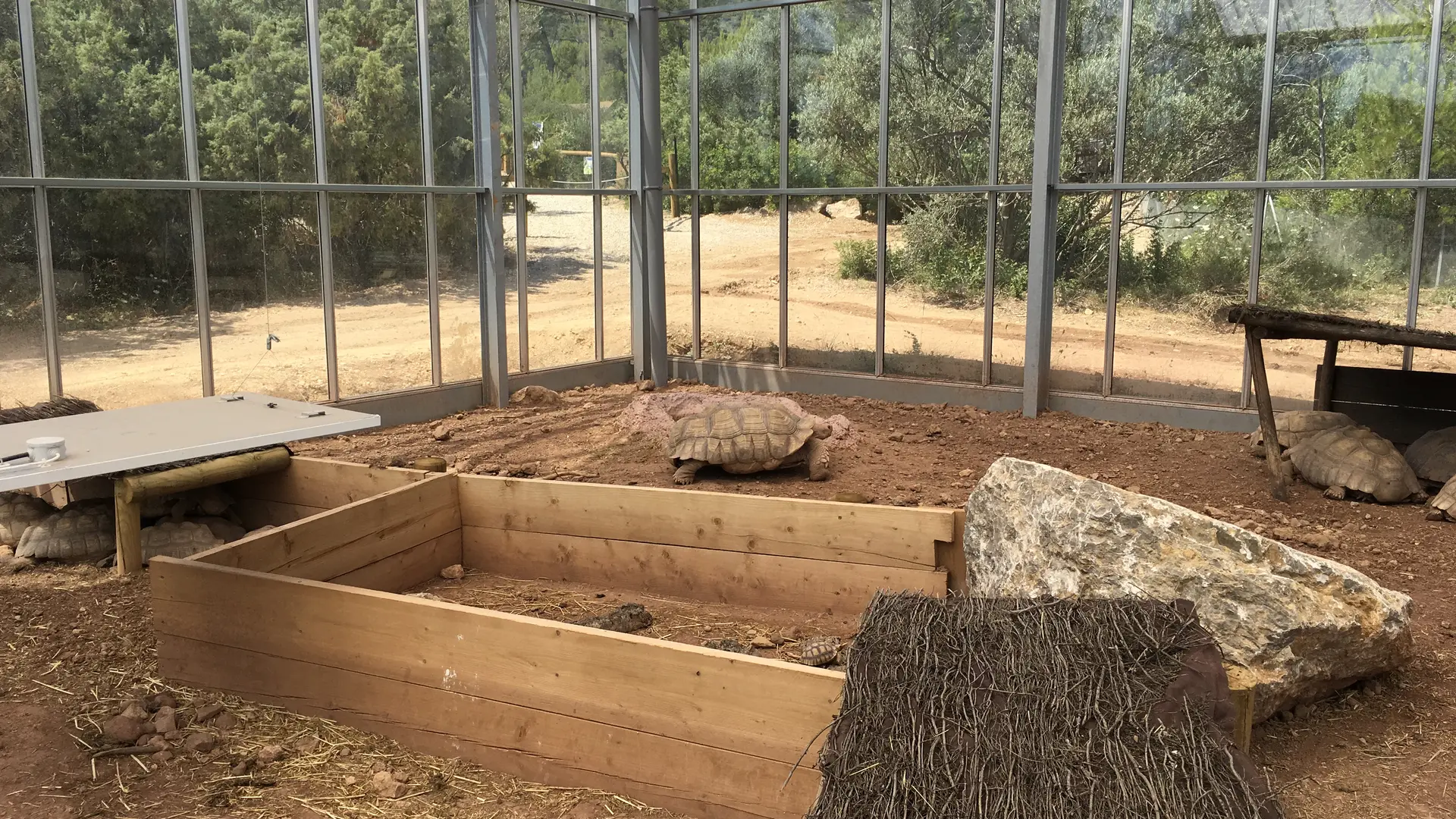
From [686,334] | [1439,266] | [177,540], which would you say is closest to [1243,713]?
[177,540]

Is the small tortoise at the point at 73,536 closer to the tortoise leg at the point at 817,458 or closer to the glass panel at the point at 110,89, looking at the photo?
the glass panel at the point at 110,89

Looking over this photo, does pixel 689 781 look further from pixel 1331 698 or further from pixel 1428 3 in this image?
pixel 1428 3

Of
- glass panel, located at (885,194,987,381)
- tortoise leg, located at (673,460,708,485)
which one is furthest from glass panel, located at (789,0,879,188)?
tortoise leg, located at (673,460,708,485)

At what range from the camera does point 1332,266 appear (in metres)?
10.0

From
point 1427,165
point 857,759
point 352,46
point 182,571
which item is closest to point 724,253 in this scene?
point 352,46

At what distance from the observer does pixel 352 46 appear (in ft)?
35.2

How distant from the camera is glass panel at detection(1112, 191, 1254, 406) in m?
10.5

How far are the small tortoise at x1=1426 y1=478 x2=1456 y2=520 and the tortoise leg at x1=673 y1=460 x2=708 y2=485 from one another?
5214 mm

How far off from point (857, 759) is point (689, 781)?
3.06ft

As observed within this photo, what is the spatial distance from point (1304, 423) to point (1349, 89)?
3.25 m

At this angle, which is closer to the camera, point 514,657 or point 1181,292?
point 514,657

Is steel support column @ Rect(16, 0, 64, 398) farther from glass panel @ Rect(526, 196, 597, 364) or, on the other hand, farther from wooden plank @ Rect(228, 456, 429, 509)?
glass panel @ Rect(526, 196, 597, 364)

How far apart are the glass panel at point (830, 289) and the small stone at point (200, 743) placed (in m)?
9.29

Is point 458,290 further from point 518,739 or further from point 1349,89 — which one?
point 1349,89
